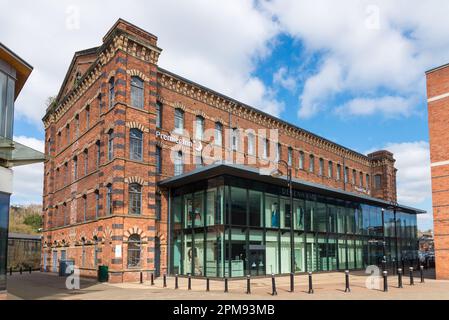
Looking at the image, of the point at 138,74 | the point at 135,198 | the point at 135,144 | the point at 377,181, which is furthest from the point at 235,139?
the point at 377,181

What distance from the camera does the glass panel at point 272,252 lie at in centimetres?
2826

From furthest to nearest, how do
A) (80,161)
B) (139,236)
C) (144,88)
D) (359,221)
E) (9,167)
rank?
(359,221) → (80,161) → (144,88) → (139,236) → (9,167)

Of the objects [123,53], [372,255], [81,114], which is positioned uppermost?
[123,53]

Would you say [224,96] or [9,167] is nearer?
[9,167]

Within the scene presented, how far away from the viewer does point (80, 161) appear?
3216 centimetres

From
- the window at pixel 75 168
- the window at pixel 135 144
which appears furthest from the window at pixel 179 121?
the window at pixel 75 168

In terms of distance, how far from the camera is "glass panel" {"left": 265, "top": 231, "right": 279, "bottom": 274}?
2826 cm

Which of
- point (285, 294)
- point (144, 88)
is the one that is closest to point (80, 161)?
point (144, 88)

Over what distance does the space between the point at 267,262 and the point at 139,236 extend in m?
8.70

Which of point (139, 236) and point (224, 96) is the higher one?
point (224, 96)

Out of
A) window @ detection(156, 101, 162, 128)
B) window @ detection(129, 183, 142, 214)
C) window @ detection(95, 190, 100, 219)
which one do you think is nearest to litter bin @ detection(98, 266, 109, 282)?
window @ detection(129, 183, 142, 214)

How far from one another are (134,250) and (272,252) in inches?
370

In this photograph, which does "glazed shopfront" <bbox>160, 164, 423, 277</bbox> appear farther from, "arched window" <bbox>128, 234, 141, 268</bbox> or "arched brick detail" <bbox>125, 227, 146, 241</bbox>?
"arched window" <bbox>128, 234, 141, 268</bbox>
